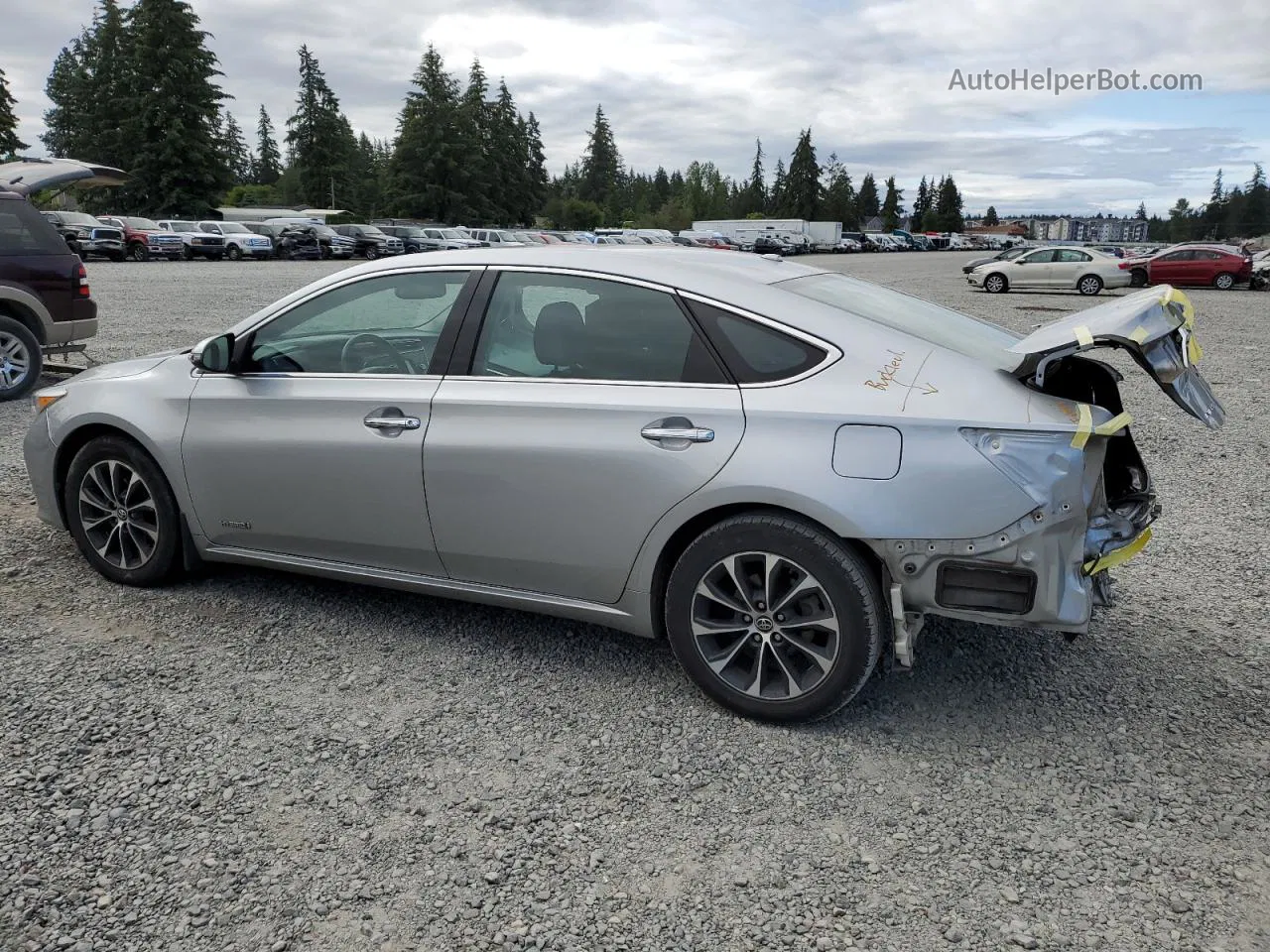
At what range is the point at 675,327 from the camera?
3.60m

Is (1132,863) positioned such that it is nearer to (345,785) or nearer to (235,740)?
(345,785)

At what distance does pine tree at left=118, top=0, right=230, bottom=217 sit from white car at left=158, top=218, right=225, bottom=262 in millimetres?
27810

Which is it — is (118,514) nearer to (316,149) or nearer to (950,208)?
(316,149)

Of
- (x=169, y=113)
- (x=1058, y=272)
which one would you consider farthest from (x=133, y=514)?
(x=169, y=113)

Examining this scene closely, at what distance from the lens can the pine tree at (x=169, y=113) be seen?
2512 inches

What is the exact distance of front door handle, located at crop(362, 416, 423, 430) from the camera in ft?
12.6

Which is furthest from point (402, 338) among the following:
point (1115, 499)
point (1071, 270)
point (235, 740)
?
point (1071, 270)

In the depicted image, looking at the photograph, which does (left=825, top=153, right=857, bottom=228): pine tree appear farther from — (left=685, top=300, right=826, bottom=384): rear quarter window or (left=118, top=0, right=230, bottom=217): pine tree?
(left=685, top=300, right=826, bottom=384): rear quarter window

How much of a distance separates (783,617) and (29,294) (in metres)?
8.88

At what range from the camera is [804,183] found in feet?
408

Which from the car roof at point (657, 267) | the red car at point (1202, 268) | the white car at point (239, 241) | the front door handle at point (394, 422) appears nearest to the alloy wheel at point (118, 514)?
the car roof at point (657, 267)

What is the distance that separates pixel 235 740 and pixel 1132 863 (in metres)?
2.78

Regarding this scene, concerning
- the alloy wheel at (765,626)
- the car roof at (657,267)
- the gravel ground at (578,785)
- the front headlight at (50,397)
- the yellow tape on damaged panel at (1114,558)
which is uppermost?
the car roof at (657,267)

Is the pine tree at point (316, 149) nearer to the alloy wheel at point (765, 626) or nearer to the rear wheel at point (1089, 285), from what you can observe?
the rear wheel at point (1089, 285)
